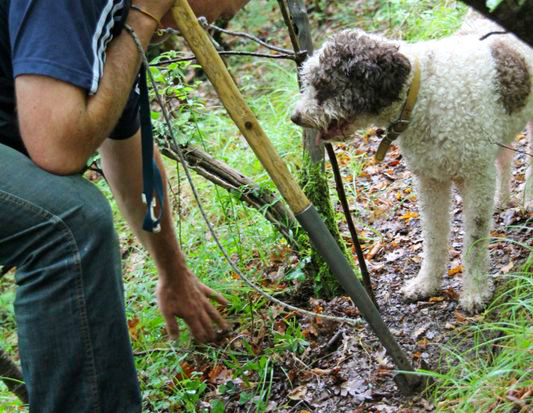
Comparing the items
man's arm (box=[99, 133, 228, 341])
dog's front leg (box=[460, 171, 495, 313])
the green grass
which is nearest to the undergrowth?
the green grass

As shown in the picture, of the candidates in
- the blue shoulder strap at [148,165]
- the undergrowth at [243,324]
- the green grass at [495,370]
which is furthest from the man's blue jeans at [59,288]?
the green grass at [495,370]

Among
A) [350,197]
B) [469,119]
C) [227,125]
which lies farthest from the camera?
[227,125]

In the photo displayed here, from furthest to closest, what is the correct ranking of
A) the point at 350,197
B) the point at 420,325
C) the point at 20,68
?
the point at 350,197 < the point at 420,325 < the point at 20,68

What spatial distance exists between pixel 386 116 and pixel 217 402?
171 cm

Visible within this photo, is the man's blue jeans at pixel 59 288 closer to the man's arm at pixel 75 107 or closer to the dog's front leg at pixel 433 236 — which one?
the man's arm at pixel 75 107

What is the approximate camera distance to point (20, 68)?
1.91 metres

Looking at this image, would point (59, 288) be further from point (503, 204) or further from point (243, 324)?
point (503, 204)

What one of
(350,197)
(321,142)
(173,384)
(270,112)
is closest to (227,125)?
(270,112)

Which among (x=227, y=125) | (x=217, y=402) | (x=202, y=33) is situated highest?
(x=202, y=33)

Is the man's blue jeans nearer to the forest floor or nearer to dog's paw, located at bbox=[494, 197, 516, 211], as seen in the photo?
the forest floor

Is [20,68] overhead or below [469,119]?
overhead

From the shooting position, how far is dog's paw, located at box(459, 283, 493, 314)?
316 cm

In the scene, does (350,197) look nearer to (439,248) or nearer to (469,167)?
(439,248)

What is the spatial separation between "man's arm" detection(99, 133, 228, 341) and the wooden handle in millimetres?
760
